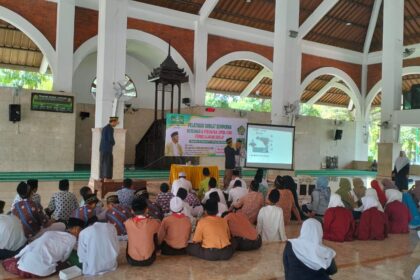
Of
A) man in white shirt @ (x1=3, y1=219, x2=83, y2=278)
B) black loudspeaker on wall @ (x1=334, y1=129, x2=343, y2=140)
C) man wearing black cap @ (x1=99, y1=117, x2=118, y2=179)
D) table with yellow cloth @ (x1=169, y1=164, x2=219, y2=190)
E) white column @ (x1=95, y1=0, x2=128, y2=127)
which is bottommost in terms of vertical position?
man in white shirt @ (x1=3, y1=219, x2=83, y2=278)

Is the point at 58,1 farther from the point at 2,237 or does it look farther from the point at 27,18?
the point at 2,237

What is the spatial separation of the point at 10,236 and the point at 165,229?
4.94 feet

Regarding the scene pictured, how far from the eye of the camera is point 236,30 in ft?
50.4

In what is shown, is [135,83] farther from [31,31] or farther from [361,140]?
[361,140]

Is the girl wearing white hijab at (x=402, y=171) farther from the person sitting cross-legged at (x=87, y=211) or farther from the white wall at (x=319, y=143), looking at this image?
the person sitting cross-legged at (x=87, y=211)

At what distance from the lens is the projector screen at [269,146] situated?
8.88m

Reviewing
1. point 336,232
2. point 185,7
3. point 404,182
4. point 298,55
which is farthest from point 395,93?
point 336,232

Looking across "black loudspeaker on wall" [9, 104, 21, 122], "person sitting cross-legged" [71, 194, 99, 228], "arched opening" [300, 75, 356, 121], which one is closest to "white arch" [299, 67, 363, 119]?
"arched opening" [300, 75, 356, 121]

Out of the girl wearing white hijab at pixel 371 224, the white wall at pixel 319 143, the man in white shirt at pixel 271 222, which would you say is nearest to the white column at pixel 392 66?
the white wall at pixel 319 143

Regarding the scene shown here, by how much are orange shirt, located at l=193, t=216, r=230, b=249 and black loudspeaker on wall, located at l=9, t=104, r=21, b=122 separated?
8.76 metres

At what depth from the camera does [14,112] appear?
10.9m

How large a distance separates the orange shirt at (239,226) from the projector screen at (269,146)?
14.3 ft

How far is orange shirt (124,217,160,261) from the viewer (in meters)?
3.83

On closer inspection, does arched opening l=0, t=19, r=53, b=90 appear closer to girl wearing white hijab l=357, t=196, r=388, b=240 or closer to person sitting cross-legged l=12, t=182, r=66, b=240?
person sitting cross-legged l=12, t=182, r=66, b=240
